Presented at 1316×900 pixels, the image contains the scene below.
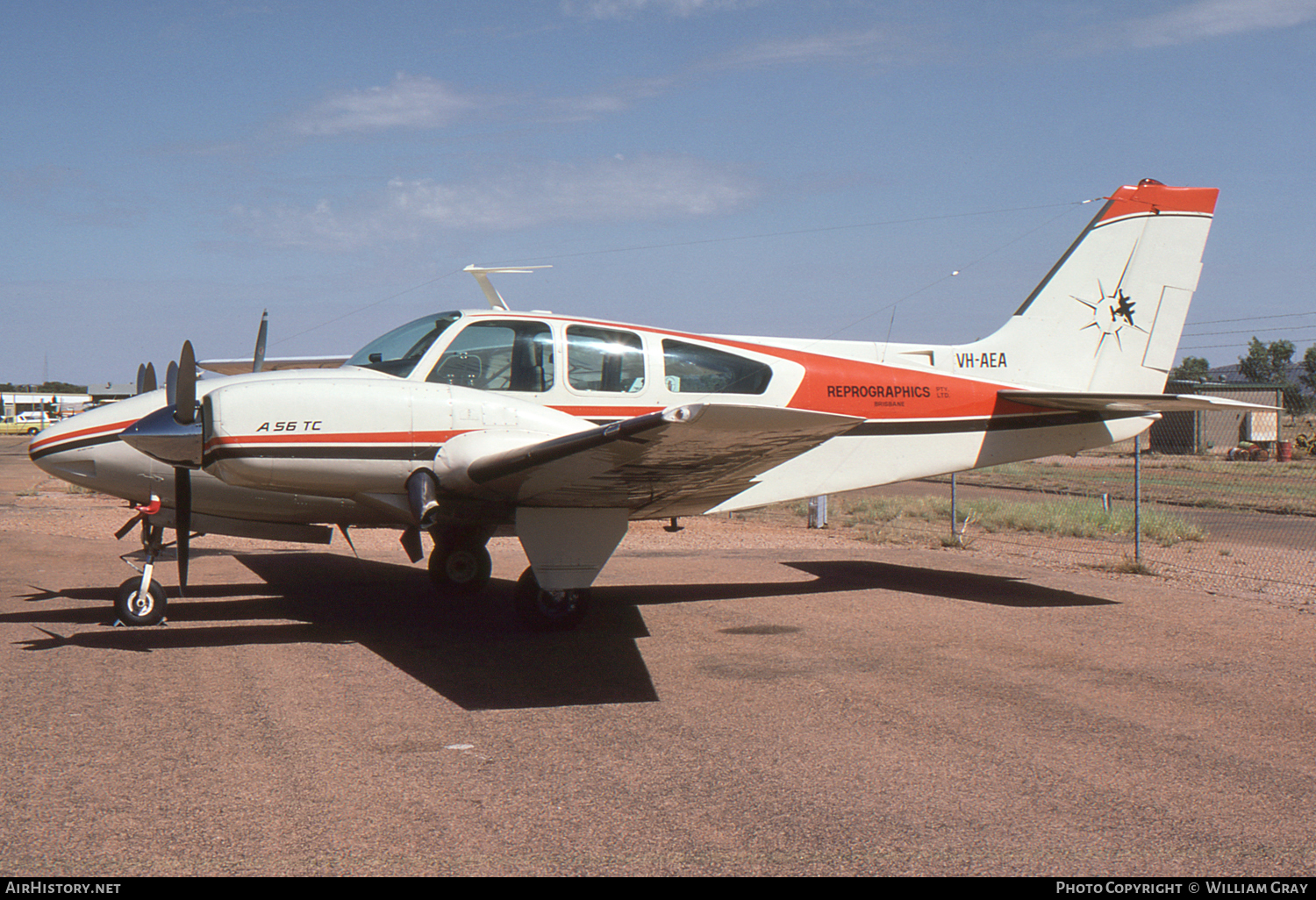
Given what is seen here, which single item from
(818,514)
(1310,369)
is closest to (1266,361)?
(1310,369)

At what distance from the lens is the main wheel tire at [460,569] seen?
1044 cm

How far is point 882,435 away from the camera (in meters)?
9.98

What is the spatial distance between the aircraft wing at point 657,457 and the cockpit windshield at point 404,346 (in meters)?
1.44

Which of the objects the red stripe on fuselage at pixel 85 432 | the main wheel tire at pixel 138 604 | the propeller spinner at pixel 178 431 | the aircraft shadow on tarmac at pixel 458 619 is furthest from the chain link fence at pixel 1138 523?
the red stripe on fuselage at pixel 85 432

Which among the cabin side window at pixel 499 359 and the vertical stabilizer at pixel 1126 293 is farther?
the vertical stabilizer at pixel 1126 293

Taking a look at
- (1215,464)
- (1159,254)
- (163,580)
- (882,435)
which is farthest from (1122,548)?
(1215,464)

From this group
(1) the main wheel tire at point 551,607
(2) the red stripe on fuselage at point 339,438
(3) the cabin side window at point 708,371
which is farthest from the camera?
(3) the cabin side window at point 708,371

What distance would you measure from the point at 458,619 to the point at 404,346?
2684 millimetres

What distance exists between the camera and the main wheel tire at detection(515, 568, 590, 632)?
841 cm

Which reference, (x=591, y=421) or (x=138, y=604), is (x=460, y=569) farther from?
(x=138, y=604)

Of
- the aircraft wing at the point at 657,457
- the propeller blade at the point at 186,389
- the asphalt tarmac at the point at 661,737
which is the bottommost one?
the asphalt tarmac at the point at 661,737

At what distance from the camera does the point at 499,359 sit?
8312mm

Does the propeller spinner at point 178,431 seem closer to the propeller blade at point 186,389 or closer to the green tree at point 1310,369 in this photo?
the propeller blade at point 186,389

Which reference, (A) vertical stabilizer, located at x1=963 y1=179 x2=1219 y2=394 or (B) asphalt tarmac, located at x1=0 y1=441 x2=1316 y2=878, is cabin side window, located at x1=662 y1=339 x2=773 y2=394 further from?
(A) vertical stabilizer, located at x1=963 y1=179 x2=1219 y2=394
